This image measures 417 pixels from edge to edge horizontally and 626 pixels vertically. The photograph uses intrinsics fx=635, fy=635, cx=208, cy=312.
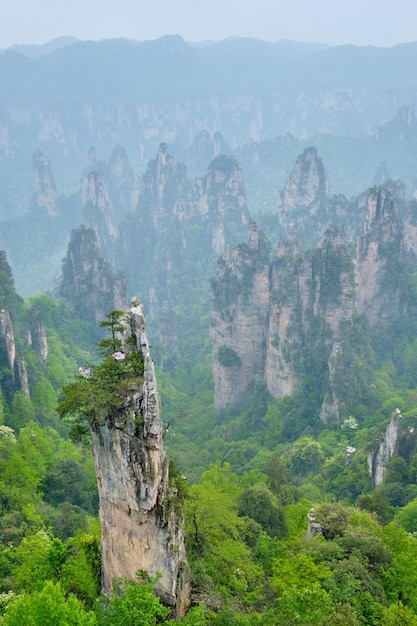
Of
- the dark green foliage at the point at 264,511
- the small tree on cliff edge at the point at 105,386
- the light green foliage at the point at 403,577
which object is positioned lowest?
the dark green foliage at the point at 264,511

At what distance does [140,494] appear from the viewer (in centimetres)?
1839

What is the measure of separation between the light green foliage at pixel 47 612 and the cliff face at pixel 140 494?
324 centimetres

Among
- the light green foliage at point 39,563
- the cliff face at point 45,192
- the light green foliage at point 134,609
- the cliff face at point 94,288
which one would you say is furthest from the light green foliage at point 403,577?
the cliff face at point 45,192

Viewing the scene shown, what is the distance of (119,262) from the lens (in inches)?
5285

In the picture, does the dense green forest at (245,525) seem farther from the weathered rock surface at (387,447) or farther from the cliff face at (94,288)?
the cliff face at (94,288)

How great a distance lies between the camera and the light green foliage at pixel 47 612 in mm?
15367

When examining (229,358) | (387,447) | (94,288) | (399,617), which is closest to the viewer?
(399,617)

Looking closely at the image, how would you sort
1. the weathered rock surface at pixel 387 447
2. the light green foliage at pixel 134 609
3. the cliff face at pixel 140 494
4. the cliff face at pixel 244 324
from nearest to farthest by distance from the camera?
1. the light green foliage at pixel 134 609
2. the cliff face at pixel 140 494
3. the weathered rock surface at pixel 387 447
4. the cliff face at pixel 244 324

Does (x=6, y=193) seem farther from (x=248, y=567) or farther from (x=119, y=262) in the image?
(x=248, y=567)

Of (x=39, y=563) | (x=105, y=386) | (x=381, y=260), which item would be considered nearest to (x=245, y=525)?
(x=39, y=563)

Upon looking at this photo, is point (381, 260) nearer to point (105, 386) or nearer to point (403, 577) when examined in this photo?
point (403, 577)

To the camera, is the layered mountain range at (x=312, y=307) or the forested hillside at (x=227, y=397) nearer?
the forested hillside at (x=227, y=397)

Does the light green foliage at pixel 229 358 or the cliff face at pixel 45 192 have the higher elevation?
the cliff face at pixel 45 192

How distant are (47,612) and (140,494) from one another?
4.08 meters
